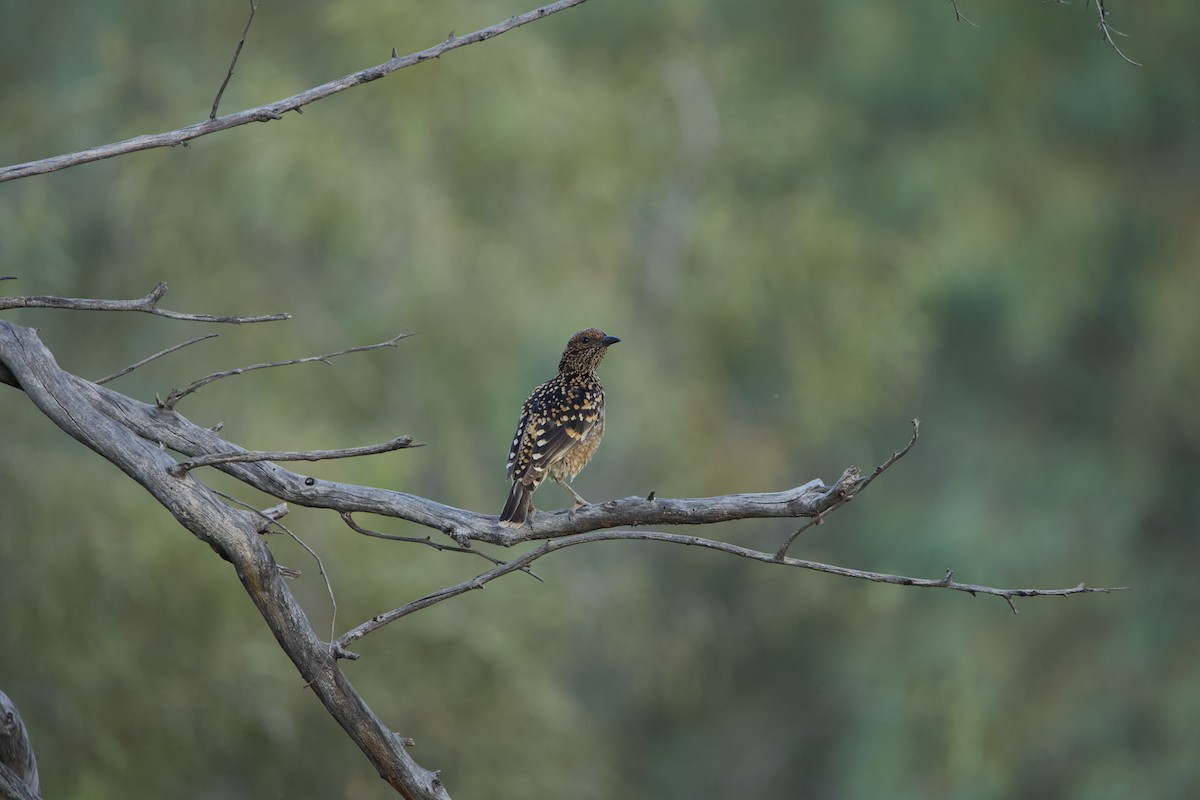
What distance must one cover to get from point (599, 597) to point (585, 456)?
10.3 metres

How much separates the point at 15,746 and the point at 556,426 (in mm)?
1997

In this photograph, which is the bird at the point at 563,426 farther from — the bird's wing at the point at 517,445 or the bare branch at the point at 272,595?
the bare branch at the point at 272,595

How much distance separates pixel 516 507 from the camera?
4207 mm

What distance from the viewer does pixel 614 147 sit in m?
16.1

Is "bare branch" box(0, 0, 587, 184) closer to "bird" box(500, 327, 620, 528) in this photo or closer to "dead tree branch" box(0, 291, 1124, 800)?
"dead tree branch" box(0, 291, 1124, 800)

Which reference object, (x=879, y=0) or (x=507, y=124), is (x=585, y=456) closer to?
(x=507, y=124)

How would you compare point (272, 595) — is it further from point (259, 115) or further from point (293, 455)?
point (259, 115)

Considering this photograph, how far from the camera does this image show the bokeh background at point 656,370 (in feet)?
32.6

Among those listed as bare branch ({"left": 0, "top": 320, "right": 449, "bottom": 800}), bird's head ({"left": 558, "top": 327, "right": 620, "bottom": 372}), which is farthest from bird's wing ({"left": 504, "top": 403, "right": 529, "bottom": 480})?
bare branch ({"left": 0, "top": 320, "right": 449, "bottom": 800})

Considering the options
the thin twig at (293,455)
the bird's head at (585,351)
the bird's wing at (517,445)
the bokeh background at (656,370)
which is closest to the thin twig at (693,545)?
the thin twig at (293,455)

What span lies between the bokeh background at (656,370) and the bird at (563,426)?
489 cm

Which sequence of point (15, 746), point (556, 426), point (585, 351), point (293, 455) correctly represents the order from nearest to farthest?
point (293, 455)
point (15, 746)
point (556, 426)
point (585, 351)

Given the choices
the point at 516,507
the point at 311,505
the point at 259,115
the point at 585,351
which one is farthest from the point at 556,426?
the point at 259,115

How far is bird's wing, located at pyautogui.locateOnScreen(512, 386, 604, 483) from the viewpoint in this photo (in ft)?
16.0
